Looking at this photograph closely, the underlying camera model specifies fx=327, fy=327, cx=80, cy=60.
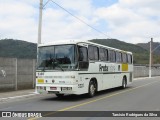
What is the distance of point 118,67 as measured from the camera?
23.9 metres

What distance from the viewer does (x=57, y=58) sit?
16750 mm

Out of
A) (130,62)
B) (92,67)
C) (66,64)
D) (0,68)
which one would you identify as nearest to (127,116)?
(66,64)

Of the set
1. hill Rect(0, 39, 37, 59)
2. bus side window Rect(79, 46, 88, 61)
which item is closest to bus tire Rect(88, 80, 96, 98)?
bus side window Rect(79, 46, 88, 61)

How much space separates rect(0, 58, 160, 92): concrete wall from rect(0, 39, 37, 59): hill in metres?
7.36

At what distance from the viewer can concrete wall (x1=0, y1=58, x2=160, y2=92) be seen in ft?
67.6

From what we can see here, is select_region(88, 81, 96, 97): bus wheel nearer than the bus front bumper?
No

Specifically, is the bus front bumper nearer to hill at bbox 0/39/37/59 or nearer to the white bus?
the white bus

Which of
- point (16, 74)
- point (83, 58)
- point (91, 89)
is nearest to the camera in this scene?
point (83, 58)

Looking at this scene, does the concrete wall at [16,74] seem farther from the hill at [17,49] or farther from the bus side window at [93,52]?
the hill at [17,49]

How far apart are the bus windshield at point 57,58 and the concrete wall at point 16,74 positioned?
4.20 metres

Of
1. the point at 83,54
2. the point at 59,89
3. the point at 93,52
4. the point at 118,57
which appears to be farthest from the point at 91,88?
the point at 118,57

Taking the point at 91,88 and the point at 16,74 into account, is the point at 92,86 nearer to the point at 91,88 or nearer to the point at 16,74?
the point at 91,88

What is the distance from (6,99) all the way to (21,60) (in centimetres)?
597

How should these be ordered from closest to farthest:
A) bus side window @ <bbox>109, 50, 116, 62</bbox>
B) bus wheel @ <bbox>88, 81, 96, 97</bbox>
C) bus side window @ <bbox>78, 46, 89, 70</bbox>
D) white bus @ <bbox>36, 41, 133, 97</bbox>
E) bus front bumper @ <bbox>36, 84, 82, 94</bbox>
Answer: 1. bus front bumper @ <bbox>36, 84, 82, 94</bbox>
2. white bus @ <bbox>36, 41, 133, 97</bbox>
3. bus side window @ <bbox>78, 46, 89, 70</bbox>
4. bus wheel @ <bbox>88, 81, 96, 97</bbox>
5. bus side window @ <bbox>109, 50, 116, 62</bbox>
